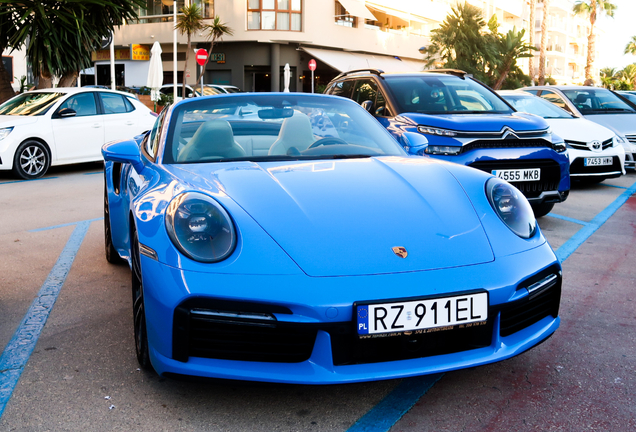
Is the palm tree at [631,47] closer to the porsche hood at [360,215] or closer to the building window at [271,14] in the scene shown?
the building window at [271,14]

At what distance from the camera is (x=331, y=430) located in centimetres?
225

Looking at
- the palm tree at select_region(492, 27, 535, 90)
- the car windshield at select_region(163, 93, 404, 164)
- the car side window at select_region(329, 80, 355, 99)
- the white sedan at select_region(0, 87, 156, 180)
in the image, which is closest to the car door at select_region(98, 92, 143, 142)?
the white sedan at select_region(0, 87, 156, 180)

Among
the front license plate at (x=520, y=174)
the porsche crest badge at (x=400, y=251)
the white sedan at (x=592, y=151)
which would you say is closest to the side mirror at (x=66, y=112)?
the white sedan at (x=592, y=151)

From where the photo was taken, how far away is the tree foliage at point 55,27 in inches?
484

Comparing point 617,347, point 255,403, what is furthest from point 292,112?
point 617,347

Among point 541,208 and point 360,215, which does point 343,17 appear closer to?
point 541,208

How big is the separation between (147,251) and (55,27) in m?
11.7

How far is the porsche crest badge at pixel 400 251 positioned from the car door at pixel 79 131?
853 cm

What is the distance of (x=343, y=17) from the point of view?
124 feet

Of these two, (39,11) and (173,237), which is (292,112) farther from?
(39,11)

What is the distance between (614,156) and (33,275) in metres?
7.18

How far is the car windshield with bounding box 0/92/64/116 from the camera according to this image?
31.7 ft

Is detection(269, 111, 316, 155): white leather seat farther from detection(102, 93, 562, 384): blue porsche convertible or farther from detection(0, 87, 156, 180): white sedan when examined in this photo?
detection(0, 87, 156, 180): white sedan

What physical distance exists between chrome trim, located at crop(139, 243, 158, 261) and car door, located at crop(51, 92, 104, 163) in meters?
8.03
